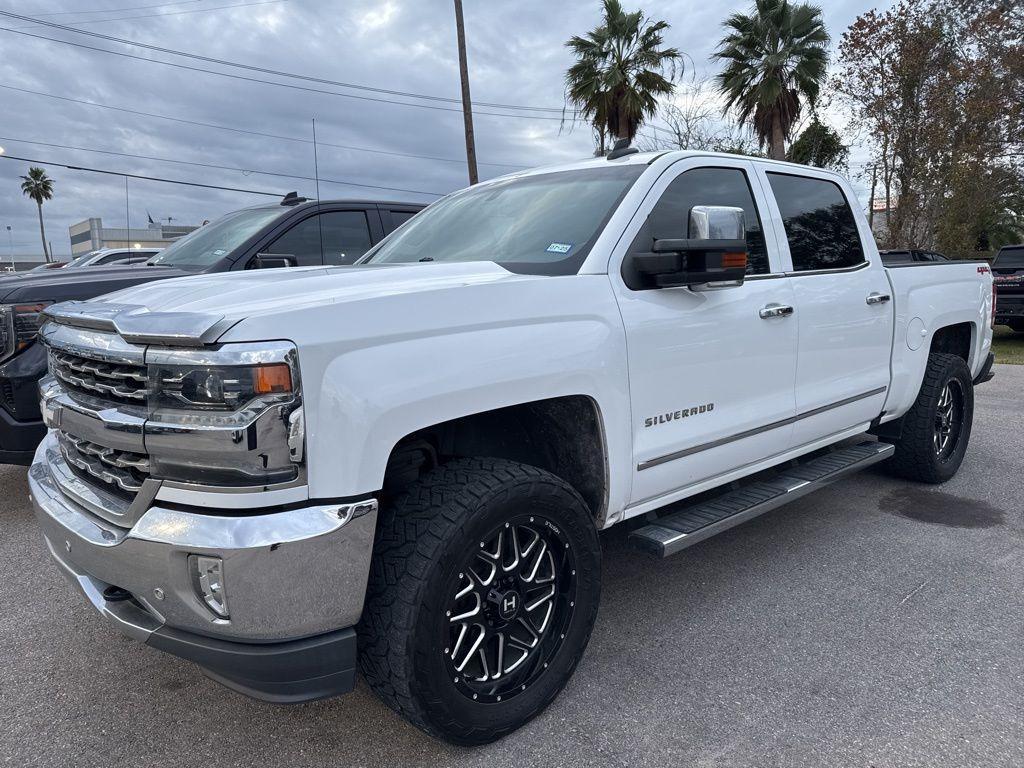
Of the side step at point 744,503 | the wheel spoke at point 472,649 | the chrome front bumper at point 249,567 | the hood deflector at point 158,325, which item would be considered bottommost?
the wheel spoke at point 472,649

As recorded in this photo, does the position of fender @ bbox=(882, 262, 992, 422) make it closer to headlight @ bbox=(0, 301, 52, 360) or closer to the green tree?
headlight @ bbox=(0, 301, 52, 360)

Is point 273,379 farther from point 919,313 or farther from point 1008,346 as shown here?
point 1008,346

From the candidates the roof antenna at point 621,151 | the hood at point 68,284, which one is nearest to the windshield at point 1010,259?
the roof antenna at point 621,151

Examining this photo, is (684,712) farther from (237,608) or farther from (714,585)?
(237,608)

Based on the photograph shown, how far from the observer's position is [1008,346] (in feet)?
44.1

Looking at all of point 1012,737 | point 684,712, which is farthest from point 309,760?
point 1012,737

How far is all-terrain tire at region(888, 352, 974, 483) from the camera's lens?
4.57 metres

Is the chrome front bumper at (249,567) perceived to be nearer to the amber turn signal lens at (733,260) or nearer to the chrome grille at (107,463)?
the chrome grille at (107,463)

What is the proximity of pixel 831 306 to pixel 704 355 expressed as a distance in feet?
3.65

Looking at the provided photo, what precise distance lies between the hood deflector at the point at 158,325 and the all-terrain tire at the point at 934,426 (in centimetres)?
423

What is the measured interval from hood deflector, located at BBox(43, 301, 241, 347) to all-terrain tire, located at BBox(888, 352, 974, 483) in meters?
4.23

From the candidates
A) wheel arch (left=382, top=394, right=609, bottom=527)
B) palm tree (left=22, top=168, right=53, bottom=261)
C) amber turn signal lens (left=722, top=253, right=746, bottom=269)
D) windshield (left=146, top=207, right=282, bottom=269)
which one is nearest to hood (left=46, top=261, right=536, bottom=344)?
wheel arch (left=382, top=394, right=609, bottom=527)

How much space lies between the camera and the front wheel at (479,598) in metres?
2.05

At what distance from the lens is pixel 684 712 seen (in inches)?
97.7
